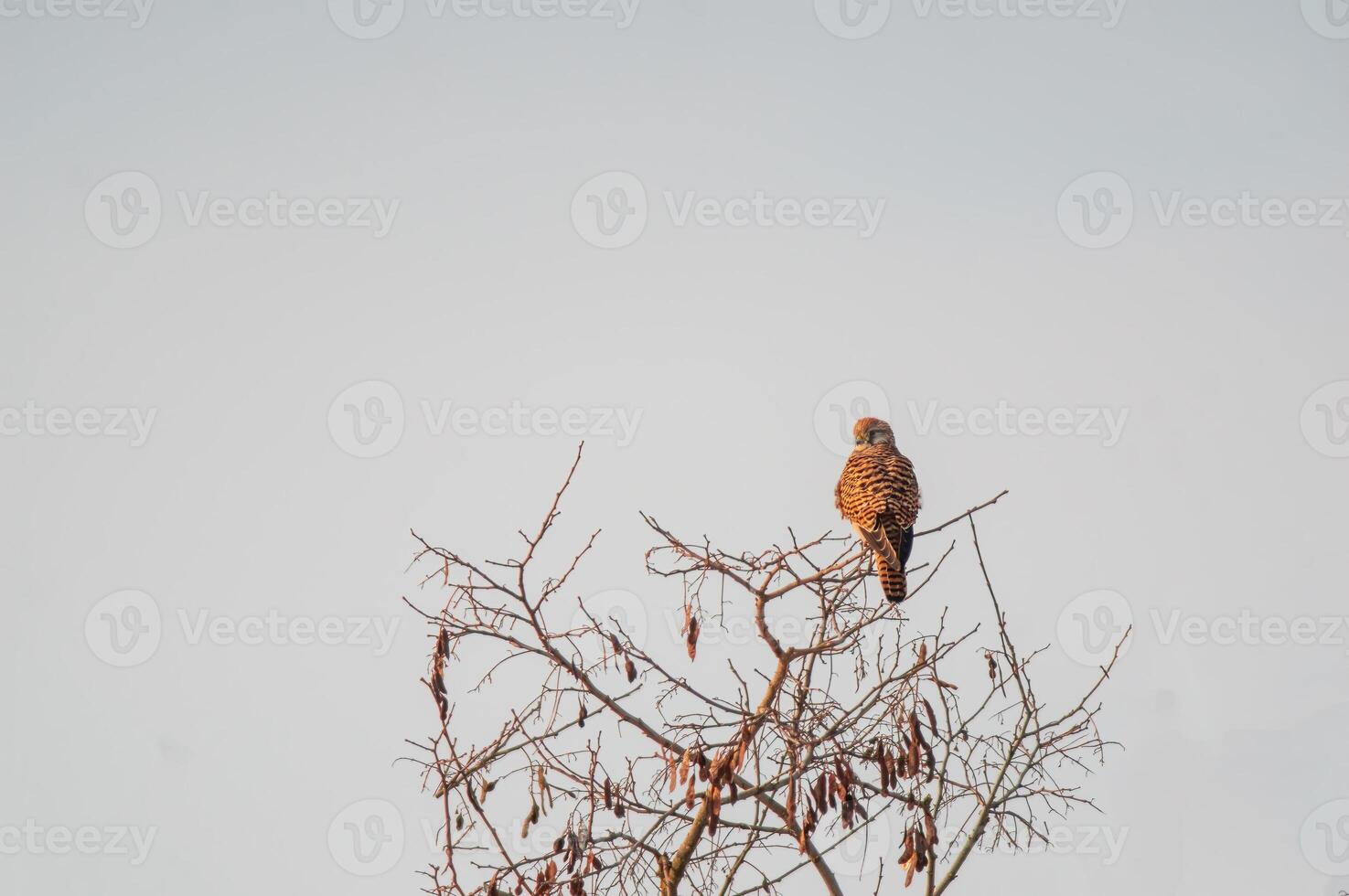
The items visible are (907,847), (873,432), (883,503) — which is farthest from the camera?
(873,432)

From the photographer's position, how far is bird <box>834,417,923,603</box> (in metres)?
6.52

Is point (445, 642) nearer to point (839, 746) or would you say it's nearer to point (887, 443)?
point (839, 746)

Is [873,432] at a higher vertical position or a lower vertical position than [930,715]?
higher

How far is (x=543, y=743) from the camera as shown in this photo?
4102 mm

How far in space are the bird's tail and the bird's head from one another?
232cm

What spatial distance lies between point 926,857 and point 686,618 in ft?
3.28

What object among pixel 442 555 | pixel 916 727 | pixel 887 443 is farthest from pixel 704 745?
pixel 887 443

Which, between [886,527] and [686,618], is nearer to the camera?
[686,618]

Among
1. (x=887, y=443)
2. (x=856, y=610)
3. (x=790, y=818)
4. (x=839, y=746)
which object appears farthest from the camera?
(x=887, y=443)

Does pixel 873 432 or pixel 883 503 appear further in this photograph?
pixel 873 432

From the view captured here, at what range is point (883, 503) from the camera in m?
7.38

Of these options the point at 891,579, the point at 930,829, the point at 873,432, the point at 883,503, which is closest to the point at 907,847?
the point at 930,829

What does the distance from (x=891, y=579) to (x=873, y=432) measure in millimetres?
2500

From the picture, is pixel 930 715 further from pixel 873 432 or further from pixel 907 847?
pixel 873 432
